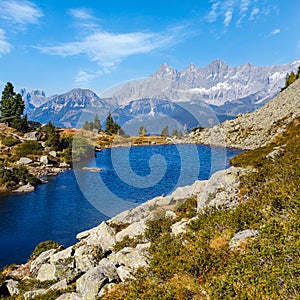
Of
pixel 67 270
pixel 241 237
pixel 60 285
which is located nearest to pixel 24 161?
pixel 67 270

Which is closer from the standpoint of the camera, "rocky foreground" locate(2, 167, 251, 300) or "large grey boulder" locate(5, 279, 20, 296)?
"rocky foreground" locate(2, 167, 251, 300)

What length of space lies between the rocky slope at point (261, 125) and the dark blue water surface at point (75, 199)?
96.6 feet

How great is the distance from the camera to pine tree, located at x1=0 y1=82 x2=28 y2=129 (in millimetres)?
106656

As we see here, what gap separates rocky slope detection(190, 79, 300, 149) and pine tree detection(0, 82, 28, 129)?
3308 inches

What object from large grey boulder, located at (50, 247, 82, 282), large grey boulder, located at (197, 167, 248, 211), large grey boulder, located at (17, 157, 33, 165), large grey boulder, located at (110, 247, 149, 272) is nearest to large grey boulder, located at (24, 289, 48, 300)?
large grey boulder, located at (50, 247, 82, 282)

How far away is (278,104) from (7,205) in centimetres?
9868

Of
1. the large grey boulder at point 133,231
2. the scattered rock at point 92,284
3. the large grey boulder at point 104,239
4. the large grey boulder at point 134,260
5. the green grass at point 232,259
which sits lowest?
the large grey boulder at point 104,239

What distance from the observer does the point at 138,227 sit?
22.1 m

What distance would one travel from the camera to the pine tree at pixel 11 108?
350ft

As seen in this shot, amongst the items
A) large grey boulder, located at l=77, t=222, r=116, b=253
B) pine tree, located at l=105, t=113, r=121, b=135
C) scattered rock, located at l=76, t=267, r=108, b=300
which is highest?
pine tree, located at l=105, t=113, r=121, b=135

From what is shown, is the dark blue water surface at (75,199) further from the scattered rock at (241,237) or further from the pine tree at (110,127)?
the pine tree at (110,127)

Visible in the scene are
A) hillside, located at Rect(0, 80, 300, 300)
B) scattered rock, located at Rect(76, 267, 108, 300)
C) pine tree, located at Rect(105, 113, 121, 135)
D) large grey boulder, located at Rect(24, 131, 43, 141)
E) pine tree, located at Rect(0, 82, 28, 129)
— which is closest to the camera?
hillside, located at Rect(0, 80, 300, 300)

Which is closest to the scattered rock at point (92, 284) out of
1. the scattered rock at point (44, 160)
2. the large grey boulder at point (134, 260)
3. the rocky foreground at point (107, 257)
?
the rocky foreground at point (107, 257)

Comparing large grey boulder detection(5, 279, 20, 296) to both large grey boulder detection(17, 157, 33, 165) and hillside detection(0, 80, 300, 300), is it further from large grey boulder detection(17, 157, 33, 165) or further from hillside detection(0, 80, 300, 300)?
large grey boulder detection(17, 157, 33, 165)
